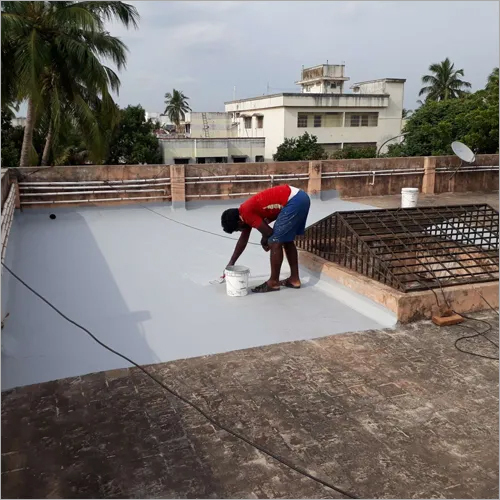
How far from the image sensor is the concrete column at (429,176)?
48.8 ft

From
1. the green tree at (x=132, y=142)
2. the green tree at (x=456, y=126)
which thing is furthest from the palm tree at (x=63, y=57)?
the green tree at (x=132, y=142)

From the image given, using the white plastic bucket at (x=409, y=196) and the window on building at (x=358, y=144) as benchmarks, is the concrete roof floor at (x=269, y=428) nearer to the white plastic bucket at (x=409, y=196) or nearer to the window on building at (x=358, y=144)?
the white plastic bucket at (x=409, y=196)

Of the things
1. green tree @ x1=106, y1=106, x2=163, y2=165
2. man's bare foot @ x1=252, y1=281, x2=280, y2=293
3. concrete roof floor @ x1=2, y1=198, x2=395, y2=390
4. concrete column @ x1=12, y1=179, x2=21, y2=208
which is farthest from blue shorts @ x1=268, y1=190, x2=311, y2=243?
green tree @ x1=106, y1=106, x2=163, y2=165

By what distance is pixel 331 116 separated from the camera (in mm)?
43344

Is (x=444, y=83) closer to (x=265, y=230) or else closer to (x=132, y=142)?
(x=132, y=142)

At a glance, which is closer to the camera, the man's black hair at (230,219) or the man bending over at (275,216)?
the man bending over at (275,216)

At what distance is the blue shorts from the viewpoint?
6.08 meters

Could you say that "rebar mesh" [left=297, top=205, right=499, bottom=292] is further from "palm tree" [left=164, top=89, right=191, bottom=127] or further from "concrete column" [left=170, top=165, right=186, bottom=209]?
"palm tree" [left=164, top=89, right=191, bottom=127]

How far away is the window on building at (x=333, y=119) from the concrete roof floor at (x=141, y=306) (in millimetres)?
36542

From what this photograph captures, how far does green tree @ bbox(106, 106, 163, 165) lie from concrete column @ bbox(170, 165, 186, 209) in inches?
953

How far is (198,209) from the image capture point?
12.1m

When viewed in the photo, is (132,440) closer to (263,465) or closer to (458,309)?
(263,465)

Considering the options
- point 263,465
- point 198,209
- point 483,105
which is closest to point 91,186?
point 198,209

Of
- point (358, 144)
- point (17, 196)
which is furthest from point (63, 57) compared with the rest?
point (358, 144)
